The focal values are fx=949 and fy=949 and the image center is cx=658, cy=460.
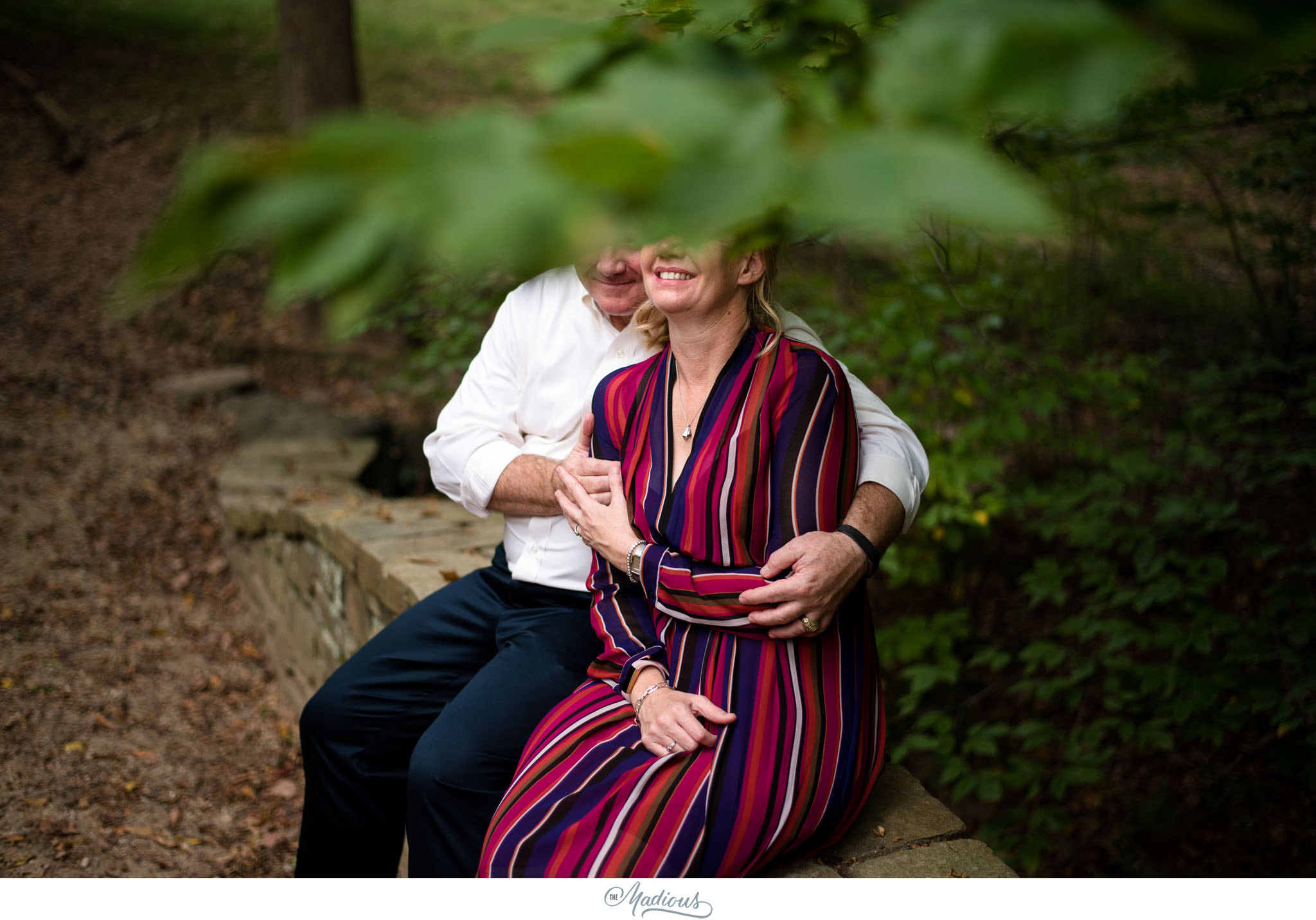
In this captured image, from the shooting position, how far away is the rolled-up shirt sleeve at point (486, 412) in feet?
8.09

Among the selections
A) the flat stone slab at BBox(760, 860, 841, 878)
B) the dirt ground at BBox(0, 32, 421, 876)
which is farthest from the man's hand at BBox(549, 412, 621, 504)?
the dirt ground at BBox(0, 32, 421, 876)

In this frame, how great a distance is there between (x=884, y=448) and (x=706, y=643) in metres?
0.60

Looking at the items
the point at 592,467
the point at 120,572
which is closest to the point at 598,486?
the point at 592,467

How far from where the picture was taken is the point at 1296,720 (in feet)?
9.26

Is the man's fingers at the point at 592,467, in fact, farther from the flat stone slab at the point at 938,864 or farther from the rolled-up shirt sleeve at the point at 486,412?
the flat stone slab at the point at 938,864

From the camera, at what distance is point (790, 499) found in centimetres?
184

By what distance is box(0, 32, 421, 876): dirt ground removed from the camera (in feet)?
10.6

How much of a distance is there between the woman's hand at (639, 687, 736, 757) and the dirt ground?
49.3 inches

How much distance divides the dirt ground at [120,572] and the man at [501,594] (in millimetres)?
944

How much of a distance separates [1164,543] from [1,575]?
5569 millimetres

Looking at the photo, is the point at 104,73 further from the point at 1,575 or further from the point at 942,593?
the point at 942,593

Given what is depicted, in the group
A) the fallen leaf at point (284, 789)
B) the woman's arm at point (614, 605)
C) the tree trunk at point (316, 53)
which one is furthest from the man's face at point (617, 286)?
the tree trunk at point (316, 53)

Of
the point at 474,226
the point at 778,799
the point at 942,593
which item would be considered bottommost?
the point at 942,593

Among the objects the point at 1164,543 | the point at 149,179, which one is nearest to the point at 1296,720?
the point at 1164,543
